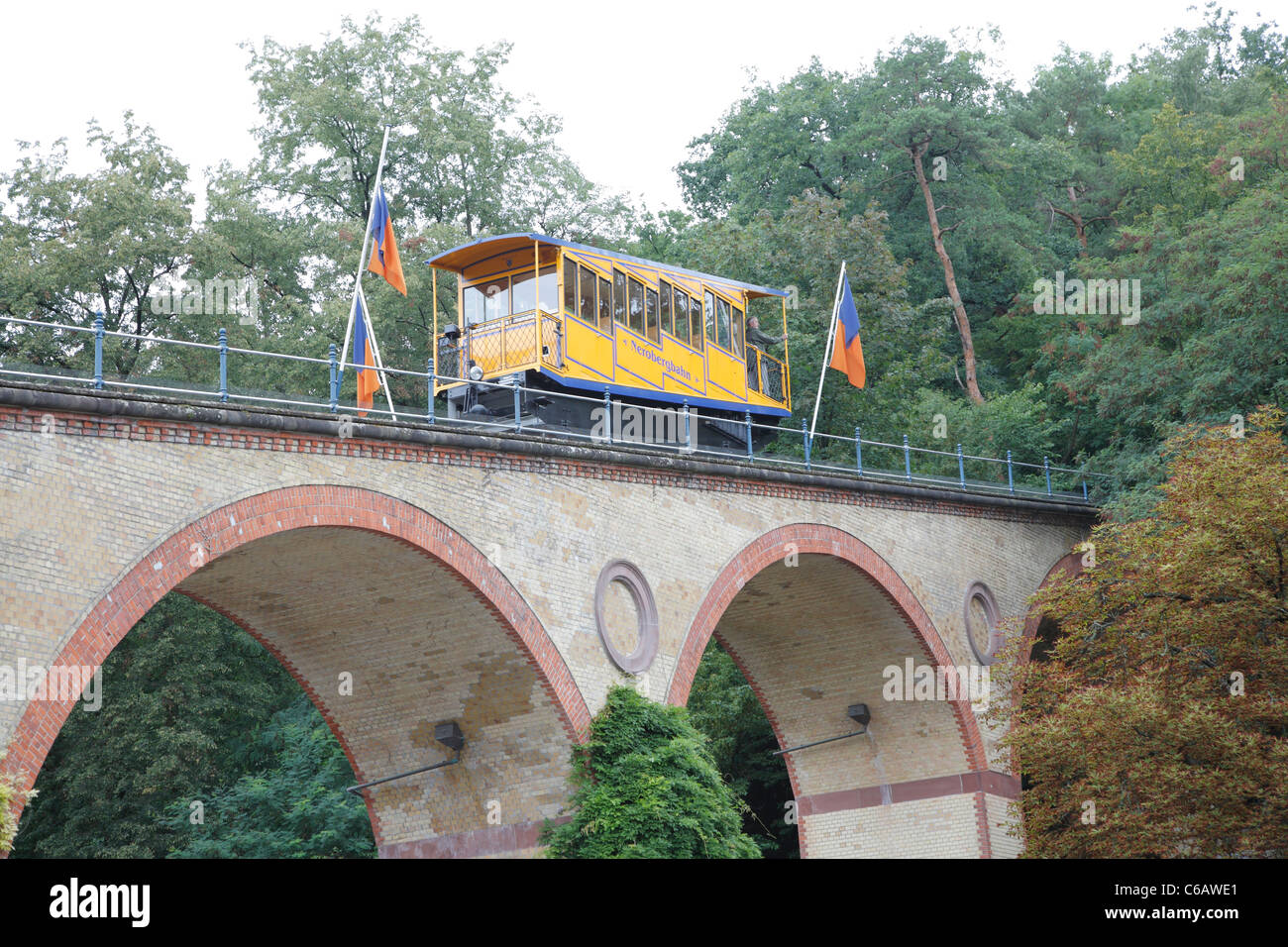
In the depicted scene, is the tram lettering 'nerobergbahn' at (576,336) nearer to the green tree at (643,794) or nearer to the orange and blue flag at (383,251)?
the orange and blue flag at (383,251)

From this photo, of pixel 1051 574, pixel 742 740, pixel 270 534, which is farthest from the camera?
pixel 742 740

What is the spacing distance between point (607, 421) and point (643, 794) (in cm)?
488

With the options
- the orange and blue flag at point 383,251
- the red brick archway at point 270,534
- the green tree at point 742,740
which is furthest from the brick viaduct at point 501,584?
the green tree at point 742,740

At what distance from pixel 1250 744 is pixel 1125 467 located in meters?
10.9

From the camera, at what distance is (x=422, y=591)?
1742 centimetres

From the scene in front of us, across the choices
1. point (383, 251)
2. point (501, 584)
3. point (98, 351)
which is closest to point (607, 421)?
point (501, 584)

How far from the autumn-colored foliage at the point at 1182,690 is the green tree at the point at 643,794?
14.8ft

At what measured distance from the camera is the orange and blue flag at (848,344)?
26.7 m

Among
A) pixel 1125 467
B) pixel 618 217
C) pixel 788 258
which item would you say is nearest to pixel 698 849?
pixel 1125 467

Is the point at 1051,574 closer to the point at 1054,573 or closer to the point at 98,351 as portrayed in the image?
the point at 1054,573

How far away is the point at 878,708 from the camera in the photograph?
86.0ft

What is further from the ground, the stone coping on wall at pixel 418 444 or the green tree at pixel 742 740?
the stone coping on wall at pixel 418 444

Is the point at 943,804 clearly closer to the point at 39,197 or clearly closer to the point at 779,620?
the point at 779,620

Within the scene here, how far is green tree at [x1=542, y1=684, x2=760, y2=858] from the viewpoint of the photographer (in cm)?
1734
